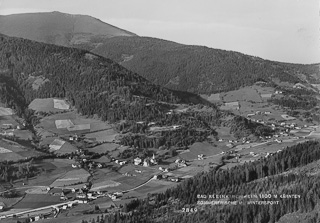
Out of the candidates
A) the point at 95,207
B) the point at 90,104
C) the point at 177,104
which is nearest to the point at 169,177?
the point at 95,207

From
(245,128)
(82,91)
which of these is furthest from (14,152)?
(245,128)

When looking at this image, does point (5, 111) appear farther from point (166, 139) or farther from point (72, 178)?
point (72, 178)

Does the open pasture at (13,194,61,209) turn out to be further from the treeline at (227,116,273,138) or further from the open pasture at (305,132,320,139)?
the open pasture at (305,132,320,139)

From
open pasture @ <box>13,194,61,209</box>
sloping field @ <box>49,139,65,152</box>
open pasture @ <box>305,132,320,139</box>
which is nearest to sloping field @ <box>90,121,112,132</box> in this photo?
sloping field @ <box>49,139,65,152</box>

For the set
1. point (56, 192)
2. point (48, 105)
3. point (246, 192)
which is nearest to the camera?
point (246, 192)

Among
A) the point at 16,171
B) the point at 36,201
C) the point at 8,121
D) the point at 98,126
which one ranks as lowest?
the point at 36,201

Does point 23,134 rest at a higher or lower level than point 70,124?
lower

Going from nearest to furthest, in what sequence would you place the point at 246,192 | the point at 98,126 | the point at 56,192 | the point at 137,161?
the point at 246,192
the point at 56,192
the point at 137,161
the point at 98,126
